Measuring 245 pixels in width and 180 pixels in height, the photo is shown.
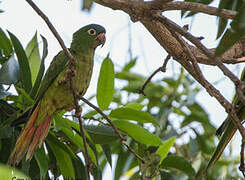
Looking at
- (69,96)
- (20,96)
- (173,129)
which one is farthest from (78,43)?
(173,129)

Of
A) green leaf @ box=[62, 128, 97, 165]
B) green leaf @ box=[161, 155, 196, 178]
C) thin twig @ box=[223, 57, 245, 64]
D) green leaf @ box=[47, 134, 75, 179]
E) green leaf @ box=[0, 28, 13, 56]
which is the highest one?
thin twig @ box=[223, 57, 245, 64]

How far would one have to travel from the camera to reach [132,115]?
203cm

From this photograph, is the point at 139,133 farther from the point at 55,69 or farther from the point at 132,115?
the point at 55,69

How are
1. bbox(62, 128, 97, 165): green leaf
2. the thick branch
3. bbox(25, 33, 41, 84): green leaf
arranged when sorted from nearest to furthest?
the thick branch → bbox(62, 128, 97, 165): green leaf → bbox(25, 33, 41, 84): green leaf

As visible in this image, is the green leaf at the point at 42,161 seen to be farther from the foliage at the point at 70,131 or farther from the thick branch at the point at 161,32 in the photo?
the thick branch at the point at 161,32

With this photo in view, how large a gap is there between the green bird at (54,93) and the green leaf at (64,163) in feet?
0.31

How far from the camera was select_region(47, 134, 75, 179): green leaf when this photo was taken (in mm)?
1849

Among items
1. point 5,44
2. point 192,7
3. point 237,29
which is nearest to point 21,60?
point 5,44

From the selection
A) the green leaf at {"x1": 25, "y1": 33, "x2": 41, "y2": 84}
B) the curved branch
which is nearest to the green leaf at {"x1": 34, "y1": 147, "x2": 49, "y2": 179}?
the green leaf at {"x1": 25, "y1": 33, "x2": 41, "y2": 84}

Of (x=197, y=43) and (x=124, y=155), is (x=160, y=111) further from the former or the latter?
(x=197, y=43)

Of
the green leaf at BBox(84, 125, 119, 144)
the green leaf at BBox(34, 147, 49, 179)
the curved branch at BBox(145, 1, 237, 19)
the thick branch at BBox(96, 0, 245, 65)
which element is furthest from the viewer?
the green leaf at BBox(84, 125, 119, 144)

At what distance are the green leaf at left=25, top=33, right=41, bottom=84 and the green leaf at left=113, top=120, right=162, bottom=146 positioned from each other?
21.0 inches

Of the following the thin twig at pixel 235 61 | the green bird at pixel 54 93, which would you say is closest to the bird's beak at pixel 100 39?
the green bird at pixel 54 93

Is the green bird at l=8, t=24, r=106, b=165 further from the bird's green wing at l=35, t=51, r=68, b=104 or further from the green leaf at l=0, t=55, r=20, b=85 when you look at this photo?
the green leaf at l=0, t=55, r=20, b=85
